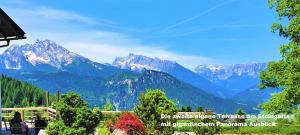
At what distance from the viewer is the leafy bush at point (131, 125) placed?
88.7ft

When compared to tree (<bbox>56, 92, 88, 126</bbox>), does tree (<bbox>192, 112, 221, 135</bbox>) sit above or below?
below

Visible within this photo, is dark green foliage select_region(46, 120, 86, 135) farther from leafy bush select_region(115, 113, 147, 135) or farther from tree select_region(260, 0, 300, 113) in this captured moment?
tree select_region(260, 0, 300, 113)

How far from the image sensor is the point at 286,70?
23125 millimetres

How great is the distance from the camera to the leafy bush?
27.0 meters

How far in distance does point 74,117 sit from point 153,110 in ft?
15.2

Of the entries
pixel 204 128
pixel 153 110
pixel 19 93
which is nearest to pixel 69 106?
pixel 153 110

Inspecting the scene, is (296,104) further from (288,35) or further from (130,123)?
(130,123)

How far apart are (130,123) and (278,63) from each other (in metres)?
7.93

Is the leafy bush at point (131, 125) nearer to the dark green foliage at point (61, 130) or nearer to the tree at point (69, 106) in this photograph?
the tree at point (69, 106)

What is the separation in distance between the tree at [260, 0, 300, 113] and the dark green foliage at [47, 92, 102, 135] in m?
8.44

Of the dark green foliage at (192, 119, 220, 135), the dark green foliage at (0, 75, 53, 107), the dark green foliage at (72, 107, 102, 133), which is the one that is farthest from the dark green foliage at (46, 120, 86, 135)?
the dark green foliage at (0, 75, 53, 107)

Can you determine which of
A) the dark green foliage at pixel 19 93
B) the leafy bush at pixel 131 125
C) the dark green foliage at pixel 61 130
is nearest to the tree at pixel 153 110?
the leafy bush at pixel 131 125

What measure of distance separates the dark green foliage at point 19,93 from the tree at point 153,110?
9533 cm

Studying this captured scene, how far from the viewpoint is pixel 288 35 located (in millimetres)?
24172
